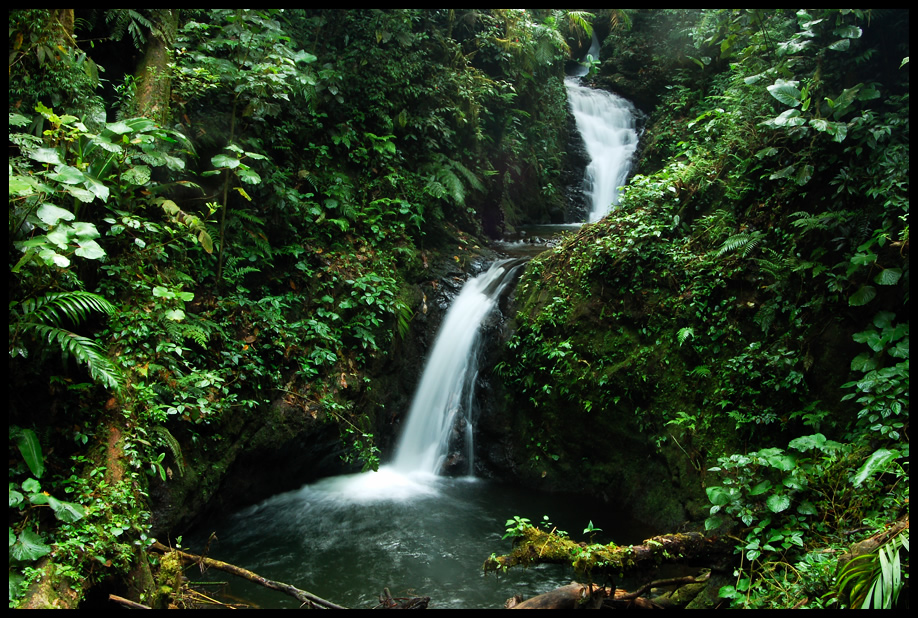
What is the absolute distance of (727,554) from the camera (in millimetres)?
3875

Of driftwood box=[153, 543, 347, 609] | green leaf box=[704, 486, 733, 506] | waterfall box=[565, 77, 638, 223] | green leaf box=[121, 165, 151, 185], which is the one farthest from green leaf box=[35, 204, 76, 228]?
waterfall box=[565, 77, 638, 223]

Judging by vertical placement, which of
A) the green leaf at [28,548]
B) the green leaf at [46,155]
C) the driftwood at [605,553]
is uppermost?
the green leaf at [46,155]

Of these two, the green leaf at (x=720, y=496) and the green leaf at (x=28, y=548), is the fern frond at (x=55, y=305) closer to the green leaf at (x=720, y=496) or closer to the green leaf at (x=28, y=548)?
the green leaf at (x=28, y=548)

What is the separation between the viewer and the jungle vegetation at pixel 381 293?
380 centimetres

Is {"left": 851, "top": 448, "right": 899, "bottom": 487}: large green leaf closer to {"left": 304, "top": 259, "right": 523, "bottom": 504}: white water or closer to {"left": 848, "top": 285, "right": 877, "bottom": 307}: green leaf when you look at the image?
{"left": 848, "top": 285, "right": 877, "bottom": 307}: green leaf

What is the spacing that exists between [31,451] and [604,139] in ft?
44.0

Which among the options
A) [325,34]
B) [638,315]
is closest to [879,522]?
[638,315]

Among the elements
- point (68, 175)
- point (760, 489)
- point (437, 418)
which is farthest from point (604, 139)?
point (68, 175)

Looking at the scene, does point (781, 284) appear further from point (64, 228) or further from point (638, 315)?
point (64, 228)

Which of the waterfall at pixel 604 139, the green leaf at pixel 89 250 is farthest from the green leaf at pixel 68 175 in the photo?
the waterfall at pixel 604 139

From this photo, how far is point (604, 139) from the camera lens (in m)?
13.7

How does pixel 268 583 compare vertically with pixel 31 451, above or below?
below

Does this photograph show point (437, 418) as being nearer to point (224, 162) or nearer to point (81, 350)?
point (224, 162)

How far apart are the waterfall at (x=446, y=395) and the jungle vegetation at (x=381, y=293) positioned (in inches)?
19.4
